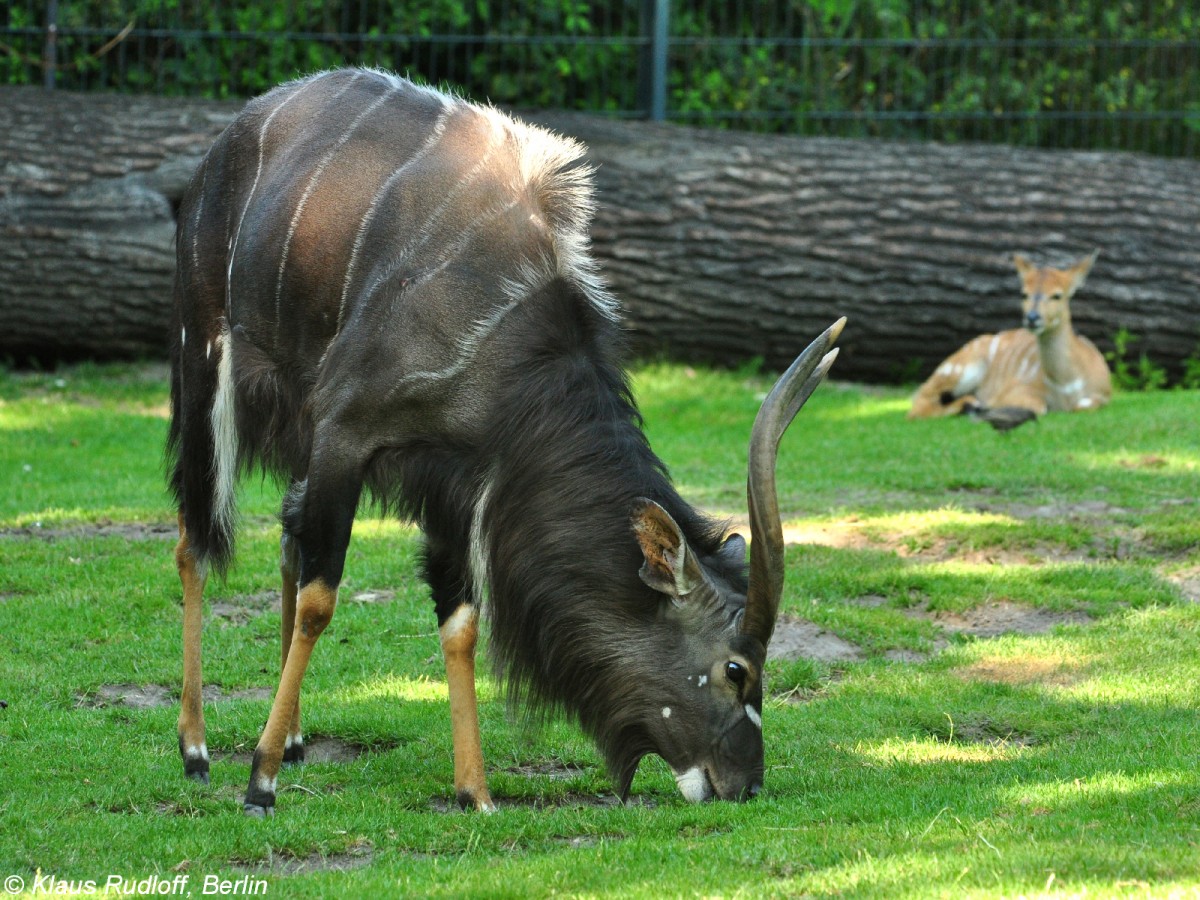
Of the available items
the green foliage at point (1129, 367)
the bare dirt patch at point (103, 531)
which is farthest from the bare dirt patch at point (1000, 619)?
the green foliage at point (1129, 367)

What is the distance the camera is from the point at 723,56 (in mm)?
13492

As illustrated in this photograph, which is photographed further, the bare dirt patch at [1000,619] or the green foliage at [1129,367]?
the green foliage at [1129,367]

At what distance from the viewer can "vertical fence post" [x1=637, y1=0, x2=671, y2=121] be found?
12633 mm

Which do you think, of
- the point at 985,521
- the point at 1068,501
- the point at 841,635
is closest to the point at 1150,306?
the point at 1068,501

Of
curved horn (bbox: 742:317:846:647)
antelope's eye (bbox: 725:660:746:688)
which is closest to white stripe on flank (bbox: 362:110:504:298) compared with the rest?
curved horn (bbox: 742:317:846:647)

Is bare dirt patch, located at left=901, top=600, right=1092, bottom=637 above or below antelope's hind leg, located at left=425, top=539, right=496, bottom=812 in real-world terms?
below

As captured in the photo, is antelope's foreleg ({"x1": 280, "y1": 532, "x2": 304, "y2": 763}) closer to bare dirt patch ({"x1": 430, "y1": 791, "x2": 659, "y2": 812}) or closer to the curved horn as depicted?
bare dirt patch ({"x1": 430, "y1": 791, "x2": 659, "y2": 812})

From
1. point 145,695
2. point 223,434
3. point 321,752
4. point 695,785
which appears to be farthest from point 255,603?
point 695,785

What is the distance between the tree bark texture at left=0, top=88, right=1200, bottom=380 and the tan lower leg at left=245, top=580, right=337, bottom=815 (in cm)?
692

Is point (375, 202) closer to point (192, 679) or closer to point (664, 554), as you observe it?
point (664, 554)

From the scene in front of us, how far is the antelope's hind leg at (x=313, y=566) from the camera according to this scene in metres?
4.26

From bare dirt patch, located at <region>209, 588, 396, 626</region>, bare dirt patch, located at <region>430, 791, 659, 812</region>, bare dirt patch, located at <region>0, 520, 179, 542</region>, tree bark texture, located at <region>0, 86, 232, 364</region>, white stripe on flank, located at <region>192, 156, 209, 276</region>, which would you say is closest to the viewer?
bare dirt patch, located at <region>430, 791, 659, 812</region>

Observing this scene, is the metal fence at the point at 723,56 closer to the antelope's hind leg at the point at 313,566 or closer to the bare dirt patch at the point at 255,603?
the bare dirt patch at the point at 255,603

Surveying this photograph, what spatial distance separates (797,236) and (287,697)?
7660mm
